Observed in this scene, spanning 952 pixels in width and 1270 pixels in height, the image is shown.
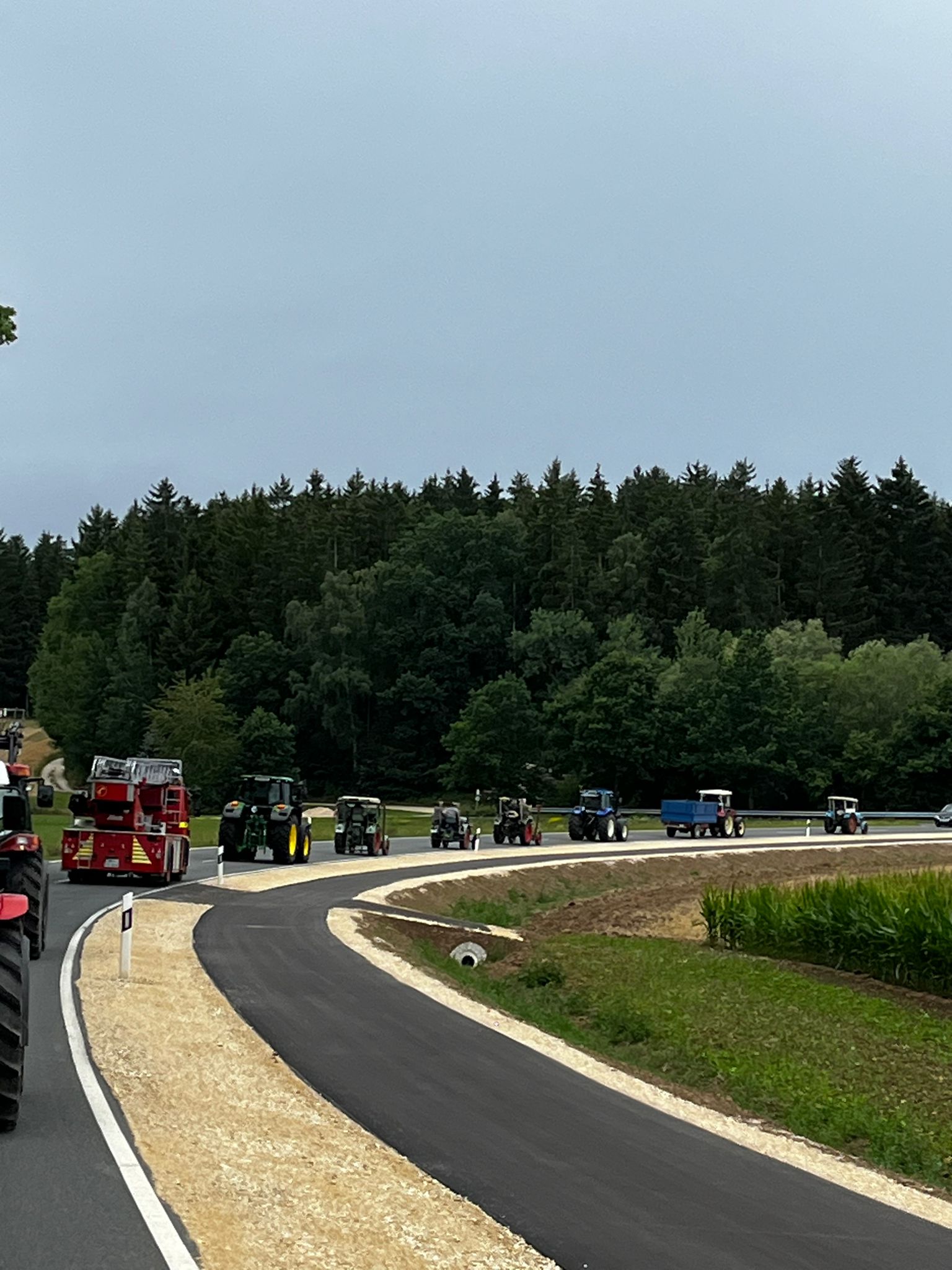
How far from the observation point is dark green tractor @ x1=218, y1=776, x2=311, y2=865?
49.8m

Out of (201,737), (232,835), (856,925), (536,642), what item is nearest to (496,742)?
(536,642)

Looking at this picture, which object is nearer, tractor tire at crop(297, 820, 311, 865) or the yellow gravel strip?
the yellow gravel strip

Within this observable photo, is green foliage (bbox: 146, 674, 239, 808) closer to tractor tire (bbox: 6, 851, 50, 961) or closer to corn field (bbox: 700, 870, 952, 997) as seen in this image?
corn field (bbox: 700, 870, 952, 997)

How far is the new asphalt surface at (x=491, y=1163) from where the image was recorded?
9.41 m

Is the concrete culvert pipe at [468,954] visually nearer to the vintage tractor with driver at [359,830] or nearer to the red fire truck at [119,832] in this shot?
the red fire truck at [119,832]

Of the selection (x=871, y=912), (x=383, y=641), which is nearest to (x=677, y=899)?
(x=871, y=912)

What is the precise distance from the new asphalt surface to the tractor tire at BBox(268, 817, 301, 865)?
2911cm

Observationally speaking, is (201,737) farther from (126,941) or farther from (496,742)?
(126,941)

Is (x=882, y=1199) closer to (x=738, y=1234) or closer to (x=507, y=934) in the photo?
(x=738, y=1234)

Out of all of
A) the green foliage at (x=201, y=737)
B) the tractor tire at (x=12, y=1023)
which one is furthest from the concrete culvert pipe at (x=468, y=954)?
the green foliage at (x=201, y=737)

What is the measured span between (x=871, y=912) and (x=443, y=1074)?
16.7 metres

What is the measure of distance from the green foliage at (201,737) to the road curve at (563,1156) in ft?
291

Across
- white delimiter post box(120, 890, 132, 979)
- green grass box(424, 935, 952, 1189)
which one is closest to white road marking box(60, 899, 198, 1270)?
white delimiter post box(120, 890, 132, 979)

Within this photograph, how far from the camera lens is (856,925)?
30344 mm
